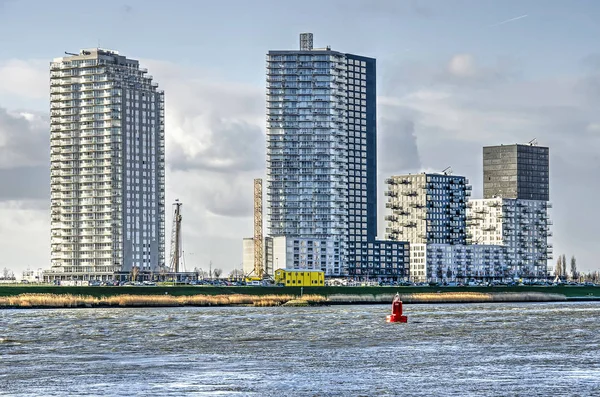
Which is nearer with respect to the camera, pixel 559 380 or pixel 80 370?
pixel 559 380

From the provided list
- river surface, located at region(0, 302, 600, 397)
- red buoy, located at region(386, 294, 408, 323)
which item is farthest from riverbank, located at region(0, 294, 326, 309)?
red buoy, located at region(386, 294, 408, 323)

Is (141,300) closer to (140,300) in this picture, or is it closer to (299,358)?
(140,300)

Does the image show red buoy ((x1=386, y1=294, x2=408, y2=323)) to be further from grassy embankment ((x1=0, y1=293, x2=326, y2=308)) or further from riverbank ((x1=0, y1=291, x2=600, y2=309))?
grassy embankment ((x1=0, y1=293, x2=326, y2=308))

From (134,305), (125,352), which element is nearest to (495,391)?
(125,352)

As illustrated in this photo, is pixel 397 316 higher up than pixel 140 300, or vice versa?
pixel 397 316

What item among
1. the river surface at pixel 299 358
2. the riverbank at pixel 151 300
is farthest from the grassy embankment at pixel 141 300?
the river surface at pixel 299 358

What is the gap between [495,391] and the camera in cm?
5759

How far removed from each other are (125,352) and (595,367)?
31.3m

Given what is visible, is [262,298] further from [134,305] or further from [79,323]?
[79,323]

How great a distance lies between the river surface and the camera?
195 ft

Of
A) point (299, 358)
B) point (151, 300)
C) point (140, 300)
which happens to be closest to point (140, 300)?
point (140, 300)

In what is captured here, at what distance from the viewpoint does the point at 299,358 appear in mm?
76062

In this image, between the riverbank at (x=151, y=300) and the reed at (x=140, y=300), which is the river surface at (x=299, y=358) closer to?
the riverbank at (x=151, y=300)

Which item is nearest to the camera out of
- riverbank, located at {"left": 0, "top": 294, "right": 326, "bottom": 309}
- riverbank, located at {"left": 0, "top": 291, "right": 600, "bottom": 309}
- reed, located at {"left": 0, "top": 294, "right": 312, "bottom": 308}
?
riverbank, located at {"left": 0, "top": 294, "right": 326, "bottom": 309}
